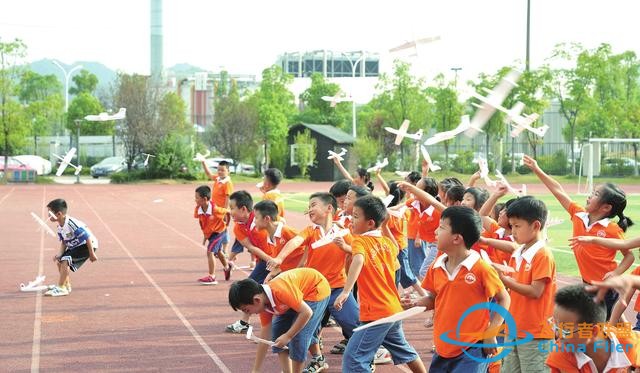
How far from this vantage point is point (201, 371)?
6758 mm

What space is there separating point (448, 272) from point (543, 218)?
74cm

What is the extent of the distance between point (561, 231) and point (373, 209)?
1350cm

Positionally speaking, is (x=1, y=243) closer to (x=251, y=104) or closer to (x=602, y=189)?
(x=602, y=189)

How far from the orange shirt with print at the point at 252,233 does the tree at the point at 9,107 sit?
3924 cm

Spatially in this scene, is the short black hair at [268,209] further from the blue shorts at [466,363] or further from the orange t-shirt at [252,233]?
the blue shorts at [466,363]

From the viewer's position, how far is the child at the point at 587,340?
3.69 metres

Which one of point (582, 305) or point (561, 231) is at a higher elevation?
point (582, 305)

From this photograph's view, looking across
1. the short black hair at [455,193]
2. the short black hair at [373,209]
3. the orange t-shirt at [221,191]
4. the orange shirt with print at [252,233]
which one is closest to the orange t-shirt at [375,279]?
the short black hair at [373,209]

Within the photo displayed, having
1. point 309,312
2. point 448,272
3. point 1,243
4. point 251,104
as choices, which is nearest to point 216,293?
point 309,312

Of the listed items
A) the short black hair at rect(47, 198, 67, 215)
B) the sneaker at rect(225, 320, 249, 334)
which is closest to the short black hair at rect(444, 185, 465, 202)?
the sneaker at rect(225, 320, 249, 334)

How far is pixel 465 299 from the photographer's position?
4.61 m

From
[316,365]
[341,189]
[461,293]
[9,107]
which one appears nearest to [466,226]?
[461,293]

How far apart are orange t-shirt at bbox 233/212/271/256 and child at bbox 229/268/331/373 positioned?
6.44ft

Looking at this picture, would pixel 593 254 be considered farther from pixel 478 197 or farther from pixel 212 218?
pixel 212 218
